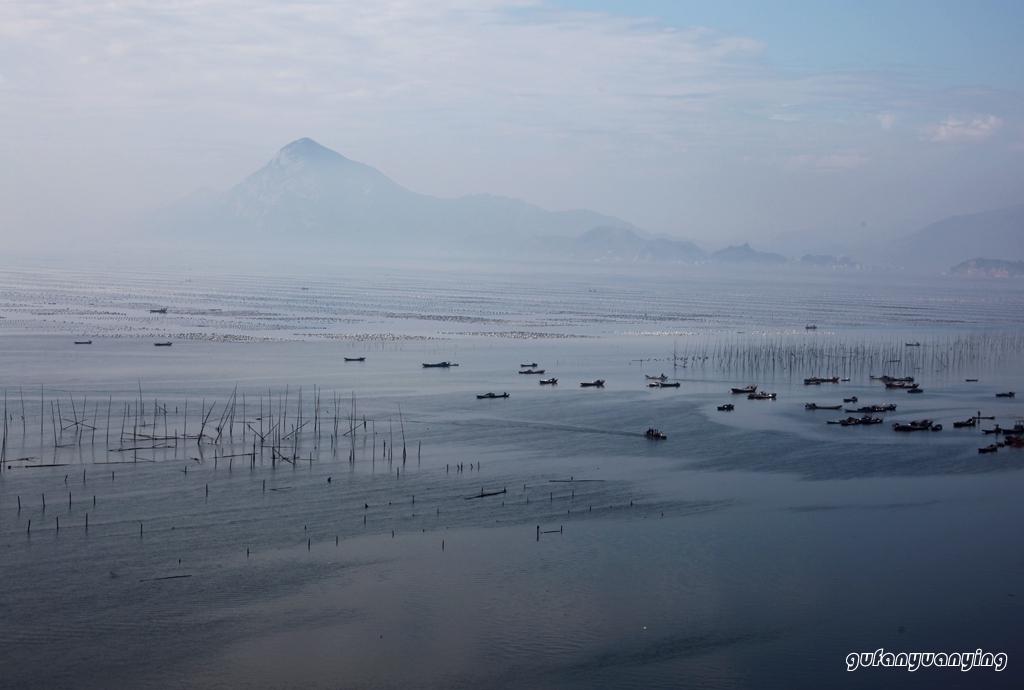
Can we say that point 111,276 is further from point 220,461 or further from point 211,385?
point 220,461

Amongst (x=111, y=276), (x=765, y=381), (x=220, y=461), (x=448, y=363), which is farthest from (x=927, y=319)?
(x=111, y=276)

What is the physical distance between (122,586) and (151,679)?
3.43 meters

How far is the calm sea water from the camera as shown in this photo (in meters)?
15.8

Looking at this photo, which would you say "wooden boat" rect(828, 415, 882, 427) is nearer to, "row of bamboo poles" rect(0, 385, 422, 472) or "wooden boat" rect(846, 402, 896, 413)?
"wooden boat" rect(846, 402, 896, 413)

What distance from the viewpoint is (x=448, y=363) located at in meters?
48.7

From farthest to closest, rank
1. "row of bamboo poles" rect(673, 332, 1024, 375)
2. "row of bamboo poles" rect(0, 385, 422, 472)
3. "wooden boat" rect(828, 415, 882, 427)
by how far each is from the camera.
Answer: "row of bamboo poles" rect(673, 332, 1024, 375) < "wooden boat" rect(828, 415, 882, 427) < "row of bamboo poles" rect(0, 385, 422, 472)

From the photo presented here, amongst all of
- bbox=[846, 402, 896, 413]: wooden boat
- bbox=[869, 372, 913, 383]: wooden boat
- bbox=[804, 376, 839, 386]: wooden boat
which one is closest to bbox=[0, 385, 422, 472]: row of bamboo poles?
bbox=[846, 402, 896, 413]: wooden boat

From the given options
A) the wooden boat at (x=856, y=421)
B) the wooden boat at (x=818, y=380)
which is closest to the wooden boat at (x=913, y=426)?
the wooden boat at (x=856, y=421)

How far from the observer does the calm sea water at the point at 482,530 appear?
51.8ft

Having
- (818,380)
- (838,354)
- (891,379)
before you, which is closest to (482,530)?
(818,380)

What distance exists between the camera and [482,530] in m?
21.6

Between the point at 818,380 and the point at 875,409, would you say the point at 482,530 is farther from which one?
the point at 818,380

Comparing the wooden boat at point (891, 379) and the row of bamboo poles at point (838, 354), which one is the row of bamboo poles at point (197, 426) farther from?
the wooden boat at point (891, 379)

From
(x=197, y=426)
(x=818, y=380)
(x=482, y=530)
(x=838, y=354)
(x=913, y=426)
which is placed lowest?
(x=482, y=530)
